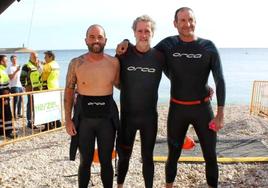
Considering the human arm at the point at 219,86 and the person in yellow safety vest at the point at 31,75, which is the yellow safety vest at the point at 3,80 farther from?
the human arm at the point at 219,86

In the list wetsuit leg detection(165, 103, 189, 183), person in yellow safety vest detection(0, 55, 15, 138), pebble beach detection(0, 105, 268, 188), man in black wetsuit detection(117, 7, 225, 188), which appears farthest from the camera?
person in yellow safety vest detection(0, 55, 15, 138)

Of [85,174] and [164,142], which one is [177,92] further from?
[164,142]

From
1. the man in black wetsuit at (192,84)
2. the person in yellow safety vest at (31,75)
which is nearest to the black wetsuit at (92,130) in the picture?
the man in black wetsuit at (192,84)

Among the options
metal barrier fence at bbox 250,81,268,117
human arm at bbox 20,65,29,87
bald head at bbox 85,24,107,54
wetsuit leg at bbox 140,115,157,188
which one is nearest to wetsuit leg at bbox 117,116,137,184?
wetsuit leg at bbox 140,115,157,188

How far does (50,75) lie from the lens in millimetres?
9117

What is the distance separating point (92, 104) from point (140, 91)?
55cm

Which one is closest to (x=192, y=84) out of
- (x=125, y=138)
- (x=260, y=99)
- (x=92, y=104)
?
(x=125, y=138)

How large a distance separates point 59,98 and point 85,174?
522 centimetres

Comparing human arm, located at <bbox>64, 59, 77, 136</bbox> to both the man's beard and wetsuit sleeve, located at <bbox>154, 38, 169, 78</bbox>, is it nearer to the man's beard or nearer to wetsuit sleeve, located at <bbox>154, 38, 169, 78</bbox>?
the man's beard

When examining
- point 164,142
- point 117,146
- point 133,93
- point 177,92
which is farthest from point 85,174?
point 164,142

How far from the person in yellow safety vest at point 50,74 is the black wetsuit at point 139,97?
5.18 m

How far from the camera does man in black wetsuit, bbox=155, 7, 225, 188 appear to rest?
4109 mm

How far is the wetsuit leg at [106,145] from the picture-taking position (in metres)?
3.98

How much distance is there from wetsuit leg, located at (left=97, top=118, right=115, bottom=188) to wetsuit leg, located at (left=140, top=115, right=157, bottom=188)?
358 mm
